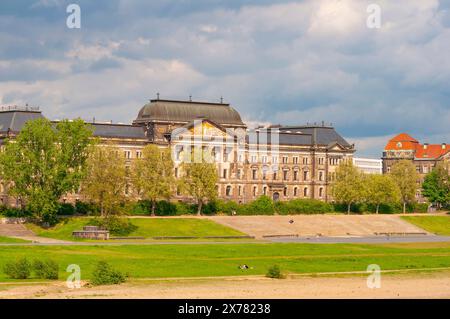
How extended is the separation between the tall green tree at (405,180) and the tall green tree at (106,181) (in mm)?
60601

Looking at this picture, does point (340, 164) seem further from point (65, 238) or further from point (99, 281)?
point (99, 281)

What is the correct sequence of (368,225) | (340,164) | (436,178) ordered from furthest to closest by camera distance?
1. (436,178)
2. (340,164)
3. (368,225)

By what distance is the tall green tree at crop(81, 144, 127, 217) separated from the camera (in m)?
126

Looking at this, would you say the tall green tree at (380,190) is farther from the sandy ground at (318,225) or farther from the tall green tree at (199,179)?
the tall green tree at (199,179)

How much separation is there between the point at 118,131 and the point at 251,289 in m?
92.3

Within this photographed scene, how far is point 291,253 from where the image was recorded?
339 feet

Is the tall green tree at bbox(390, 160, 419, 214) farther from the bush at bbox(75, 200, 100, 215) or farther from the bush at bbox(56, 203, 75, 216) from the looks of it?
the bush at bbox(56, 203, 75, 216)

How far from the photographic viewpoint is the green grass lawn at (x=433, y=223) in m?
153

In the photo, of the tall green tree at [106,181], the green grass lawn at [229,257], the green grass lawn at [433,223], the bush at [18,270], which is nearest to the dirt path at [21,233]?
the tall green tree at [106,181]

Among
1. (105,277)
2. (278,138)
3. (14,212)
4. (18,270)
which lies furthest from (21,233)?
(278,138)

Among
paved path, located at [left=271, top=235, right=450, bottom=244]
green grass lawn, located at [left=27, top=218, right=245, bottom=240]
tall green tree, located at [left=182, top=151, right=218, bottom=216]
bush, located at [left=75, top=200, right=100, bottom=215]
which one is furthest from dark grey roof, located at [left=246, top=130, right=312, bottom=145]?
paved path, located at [left=271, top=235, right=450, bottom=244]

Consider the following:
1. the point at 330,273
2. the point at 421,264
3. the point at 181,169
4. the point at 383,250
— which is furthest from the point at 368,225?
the point at 330,273

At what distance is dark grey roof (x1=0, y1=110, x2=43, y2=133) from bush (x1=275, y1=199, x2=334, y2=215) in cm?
3549
